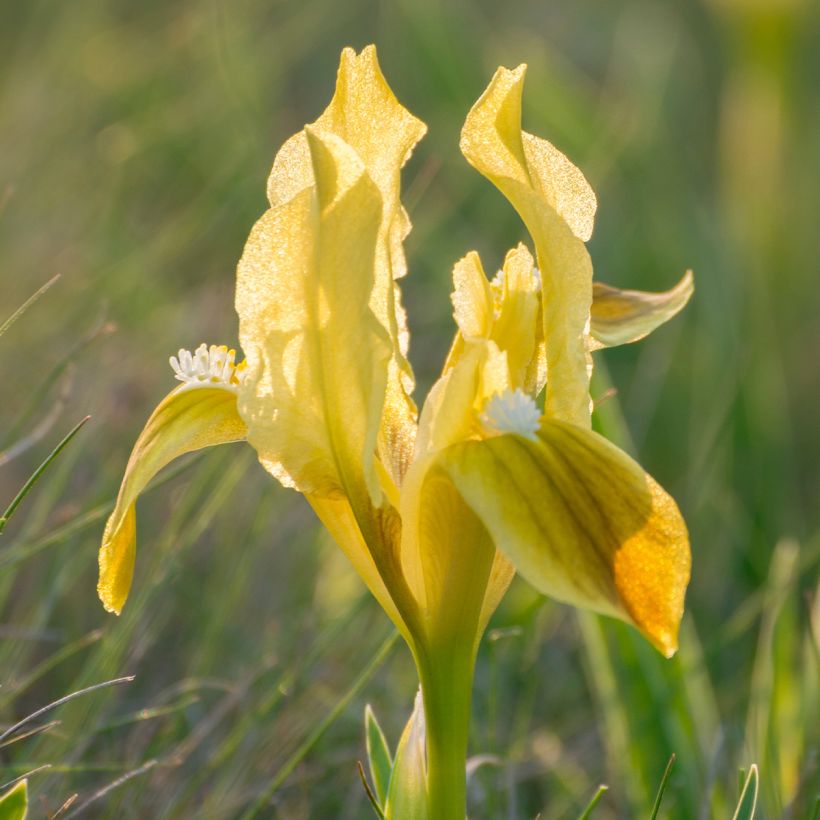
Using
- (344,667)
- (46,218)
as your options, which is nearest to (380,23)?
(46,218)

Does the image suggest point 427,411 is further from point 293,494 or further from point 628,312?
point 293,494

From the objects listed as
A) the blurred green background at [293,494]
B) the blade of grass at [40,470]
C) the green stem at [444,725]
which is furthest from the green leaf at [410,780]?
the blade of grass at [40,470]

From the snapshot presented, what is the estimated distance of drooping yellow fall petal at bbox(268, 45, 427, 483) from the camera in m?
0.61

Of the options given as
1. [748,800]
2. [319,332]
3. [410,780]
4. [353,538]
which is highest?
[319,332]

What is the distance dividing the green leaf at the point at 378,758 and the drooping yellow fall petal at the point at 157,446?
0.16m

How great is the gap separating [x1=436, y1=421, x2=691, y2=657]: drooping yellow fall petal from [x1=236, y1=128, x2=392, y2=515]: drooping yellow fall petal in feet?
Answer: 0.20

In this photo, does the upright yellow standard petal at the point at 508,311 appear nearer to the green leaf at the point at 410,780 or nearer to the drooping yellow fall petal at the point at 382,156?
the drooping yellow fall petal at the point at 382,156

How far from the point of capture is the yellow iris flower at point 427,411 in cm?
52

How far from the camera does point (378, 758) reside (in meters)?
0.66

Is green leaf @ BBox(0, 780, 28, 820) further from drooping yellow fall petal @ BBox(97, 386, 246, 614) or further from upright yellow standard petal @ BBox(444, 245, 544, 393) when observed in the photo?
upright yellow standard petal @ BBox(444, 245, 544, 393)

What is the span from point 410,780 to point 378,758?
0.22 feet

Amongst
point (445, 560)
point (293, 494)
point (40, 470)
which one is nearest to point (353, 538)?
point (445, 560)

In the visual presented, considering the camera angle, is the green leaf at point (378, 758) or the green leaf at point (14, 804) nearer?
the green leaf at point (14, 804)

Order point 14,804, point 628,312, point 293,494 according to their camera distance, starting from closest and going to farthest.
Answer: point 14,804
point 628,312
point 293,494
